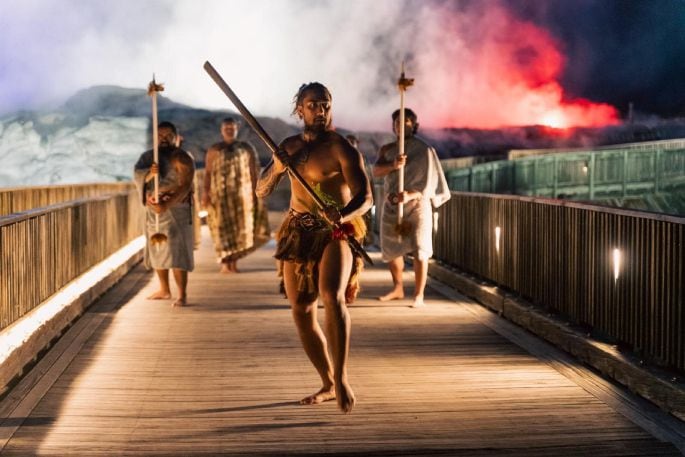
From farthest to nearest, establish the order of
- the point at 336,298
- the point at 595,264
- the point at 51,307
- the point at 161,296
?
the point at 161,296 < the point at 51,307 < the point at 595,264 < the point at 336,298

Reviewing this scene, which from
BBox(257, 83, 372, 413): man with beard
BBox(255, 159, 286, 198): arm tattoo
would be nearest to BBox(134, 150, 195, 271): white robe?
BBox(255, 159, 286, 198): arm tattoo

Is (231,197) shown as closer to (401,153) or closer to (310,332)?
(401,153)

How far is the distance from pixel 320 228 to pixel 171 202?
5594mm

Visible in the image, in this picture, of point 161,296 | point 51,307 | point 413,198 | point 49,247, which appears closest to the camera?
point 51,307

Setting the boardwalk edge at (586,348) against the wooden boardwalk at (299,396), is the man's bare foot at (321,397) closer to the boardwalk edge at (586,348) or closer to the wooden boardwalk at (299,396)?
the wooden boardwalk at (299,396)

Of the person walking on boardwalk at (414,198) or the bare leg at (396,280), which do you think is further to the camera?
the bare leg at (396,280)

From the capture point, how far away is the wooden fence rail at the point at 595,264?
7579 millimetres

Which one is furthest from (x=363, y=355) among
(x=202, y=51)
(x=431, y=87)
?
(x=431, y=87)

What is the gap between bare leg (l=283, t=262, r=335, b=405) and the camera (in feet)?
24.0

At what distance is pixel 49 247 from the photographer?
419 inches

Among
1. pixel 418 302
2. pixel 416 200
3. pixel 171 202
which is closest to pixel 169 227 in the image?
pixel 171 202

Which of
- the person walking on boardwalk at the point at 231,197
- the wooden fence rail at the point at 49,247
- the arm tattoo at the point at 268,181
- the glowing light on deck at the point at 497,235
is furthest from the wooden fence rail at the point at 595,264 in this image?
the wooden fence rail at the point at 49,247

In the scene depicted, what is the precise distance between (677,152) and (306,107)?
26106 millimetres

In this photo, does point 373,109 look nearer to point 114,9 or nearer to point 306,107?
point 114,9
